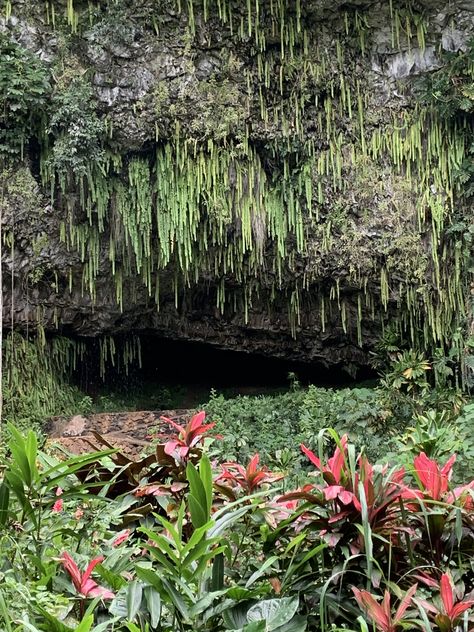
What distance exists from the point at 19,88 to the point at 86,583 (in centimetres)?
710

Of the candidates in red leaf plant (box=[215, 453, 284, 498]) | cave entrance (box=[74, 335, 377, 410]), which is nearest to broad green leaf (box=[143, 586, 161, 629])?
red leaf plant (box=[215, 453, 284, 498])

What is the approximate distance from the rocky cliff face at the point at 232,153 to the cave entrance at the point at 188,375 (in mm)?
1993

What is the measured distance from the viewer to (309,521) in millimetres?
1568

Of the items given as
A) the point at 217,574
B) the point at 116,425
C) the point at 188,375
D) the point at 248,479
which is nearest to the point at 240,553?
the point at 248,479

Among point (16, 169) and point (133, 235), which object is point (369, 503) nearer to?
point (133, 235)

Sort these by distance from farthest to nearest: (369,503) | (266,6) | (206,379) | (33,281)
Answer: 1. (206,379)
2. (33,281)
3. (266,6)
4. (369,503)

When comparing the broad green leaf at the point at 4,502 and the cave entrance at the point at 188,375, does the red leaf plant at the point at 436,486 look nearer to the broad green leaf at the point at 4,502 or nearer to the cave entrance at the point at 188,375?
the broad green leaf at the point at 4,502

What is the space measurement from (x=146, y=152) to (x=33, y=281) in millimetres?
2320

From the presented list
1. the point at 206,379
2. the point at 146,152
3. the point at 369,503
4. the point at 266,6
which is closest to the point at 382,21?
the point at 266,6

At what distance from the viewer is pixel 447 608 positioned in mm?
1324

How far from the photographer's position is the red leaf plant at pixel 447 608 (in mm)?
1318

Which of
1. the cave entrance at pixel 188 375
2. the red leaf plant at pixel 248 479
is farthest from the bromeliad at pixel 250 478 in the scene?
the cave entrance at pixel 188 375

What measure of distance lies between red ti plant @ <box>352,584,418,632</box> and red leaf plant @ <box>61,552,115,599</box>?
1.82ft

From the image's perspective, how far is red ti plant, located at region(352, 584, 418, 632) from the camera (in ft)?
4.32
